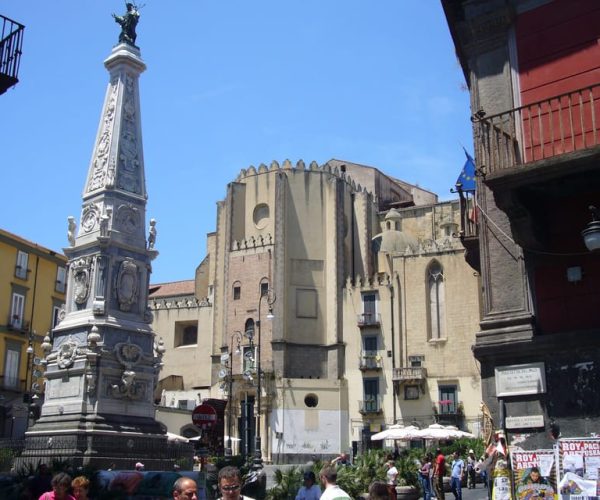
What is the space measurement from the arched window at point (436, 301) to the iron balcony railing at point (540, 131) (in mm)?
40882

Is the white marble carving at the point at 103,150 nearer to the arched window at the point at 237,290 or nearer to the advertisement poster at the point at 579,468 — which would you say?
the advertisement poster at the point at 579,468

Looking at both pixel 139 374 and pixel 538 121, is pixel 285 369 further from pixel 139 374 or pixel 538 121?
pixel 538 121

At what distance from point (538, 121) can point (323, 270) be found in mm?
45944

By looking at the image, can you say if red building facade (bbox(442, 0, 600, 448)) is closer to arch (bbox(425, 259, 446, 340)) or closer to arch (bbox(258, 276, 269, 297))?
arch (bbox(425, 259, 446, 340))

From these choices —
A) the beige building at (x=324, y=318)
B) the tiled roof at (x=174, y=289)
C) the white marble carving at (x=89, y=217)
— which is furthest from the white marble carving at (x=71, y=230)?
the tiled roof at (x=174, y=289)

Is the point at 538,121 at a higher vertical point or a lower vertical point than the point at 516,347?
higher

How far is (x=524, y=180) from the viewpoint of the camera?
1018 centimetres

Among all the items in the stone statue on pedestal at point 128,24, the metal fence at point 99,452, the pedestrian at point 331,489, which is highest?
the stone statue on pedestal at point 128,24

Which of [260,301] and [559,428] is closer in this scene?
[559,428]

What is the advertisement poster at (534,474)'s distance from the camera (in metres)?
9.85

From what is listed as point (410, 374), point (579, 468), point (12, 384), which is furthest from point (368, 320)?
point (579, 468)

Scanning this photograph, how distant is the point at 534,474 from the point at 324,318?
46.5m

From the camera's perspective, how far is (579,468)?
9.67m

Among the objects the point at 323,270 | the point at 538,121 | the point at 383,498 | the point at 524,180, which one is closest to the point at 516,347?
the point at 524,180
